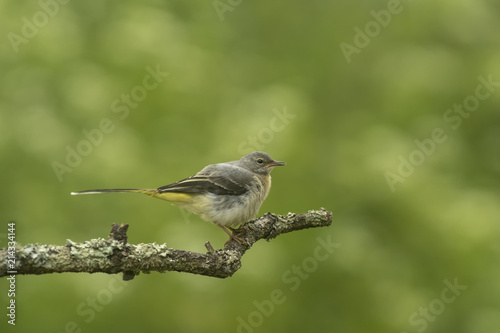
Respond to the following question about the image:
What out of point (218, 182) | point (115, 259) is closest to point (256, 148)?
point (218, 182)

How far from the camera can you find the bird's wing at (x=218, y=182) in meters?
4.77

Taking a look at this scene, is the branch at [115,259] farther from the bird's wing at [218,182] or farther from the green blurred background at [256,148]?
the green blurred background at [256,148]

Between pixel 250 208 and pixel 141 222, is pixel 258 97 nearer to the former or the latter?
pixel 141 222

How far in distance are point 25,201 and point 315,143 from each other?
354cm

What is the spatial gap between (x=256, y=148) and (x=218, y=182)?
6.41 ft

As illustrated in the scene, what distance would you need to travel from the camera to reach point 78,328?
18.7 feet

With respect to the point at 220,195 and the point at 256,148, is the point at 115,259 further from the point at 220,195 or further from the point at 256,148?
the point at 256,148

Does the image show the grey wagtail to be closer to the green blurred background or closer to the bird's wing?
the bird's wing

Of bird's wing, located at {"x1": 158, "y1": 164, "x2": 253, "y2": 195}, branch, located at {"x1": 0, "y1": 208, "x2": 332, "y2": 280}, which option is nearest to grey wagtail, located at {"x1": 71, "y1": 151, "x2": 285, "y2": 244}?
bird's wing, located at {"x1": 158, "y1": 164, "x2": 253, "y2": 195}

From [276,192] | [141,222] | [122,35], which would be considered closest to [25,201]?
[141,222]

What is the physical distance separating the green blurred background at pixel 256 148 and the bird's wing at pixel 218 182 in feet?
3.23

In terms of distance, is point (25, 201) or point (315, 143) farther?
point (315, 143)

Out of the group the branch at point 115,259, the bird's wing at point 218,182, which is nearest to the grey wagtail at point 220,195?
the bird's wing at point 218,182

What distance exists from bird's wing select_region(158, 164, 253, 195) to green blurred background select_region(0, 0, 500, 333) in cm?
98
